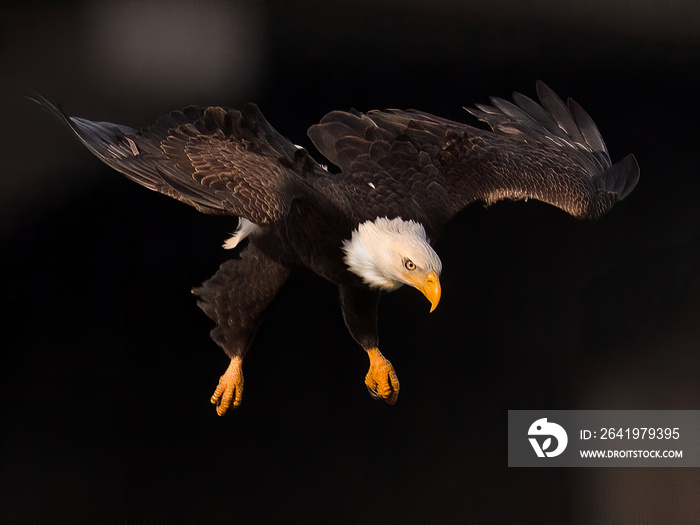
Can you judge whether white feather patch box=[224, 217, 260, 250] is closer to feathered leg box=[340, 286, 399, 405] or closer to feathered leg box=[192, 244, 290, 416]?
feathered leg box=[192, 244, 290, 416]

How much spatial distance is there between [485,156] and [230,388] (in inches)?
49.3

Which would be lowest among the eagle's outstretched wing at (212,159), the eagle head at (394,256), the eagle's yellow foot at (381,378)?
the eagle's yellow foot at (381,378)

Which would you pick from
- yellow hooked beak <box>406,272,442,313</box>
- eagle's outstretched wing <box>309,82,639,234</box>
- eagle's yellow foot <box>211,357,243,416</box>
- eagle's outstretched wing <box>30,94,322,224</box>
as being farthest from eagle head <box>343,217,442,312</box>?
eagle's yellow foot <box>211,357,243,416</box>

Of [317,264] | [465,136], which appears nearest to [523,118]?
[465,136]

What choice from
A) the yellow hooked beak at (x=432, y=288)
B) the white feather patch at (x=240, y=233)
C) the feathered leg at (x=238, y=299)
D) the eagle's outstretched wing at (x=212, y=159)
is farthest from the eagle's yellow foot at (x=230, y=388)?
the yellow hooked beak at (x=432, y=288)

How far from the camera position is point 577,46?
285 cm

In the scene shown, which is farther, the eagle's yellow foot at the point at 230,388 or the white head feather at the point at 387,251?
the eagle's yellow foot at the point at 230,388

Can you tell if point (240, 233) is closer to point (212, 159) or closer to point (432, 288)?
point (212, 159)

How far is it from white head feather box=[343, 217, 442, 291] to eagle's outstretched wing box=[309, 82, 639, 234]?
0.41 feet

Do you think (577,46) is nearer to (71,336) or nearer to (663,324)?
(663,324)

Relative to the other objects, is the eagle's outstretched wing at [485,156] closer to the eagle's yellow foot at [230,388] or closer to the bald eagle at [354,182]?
the bald eagle at [354,182]

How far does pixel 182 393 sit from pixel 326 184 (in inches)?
36.5

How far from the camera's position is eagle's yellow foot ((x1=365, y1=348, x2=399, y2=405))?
2717 mm

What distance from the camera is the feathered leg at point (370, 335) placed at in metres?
2.63
